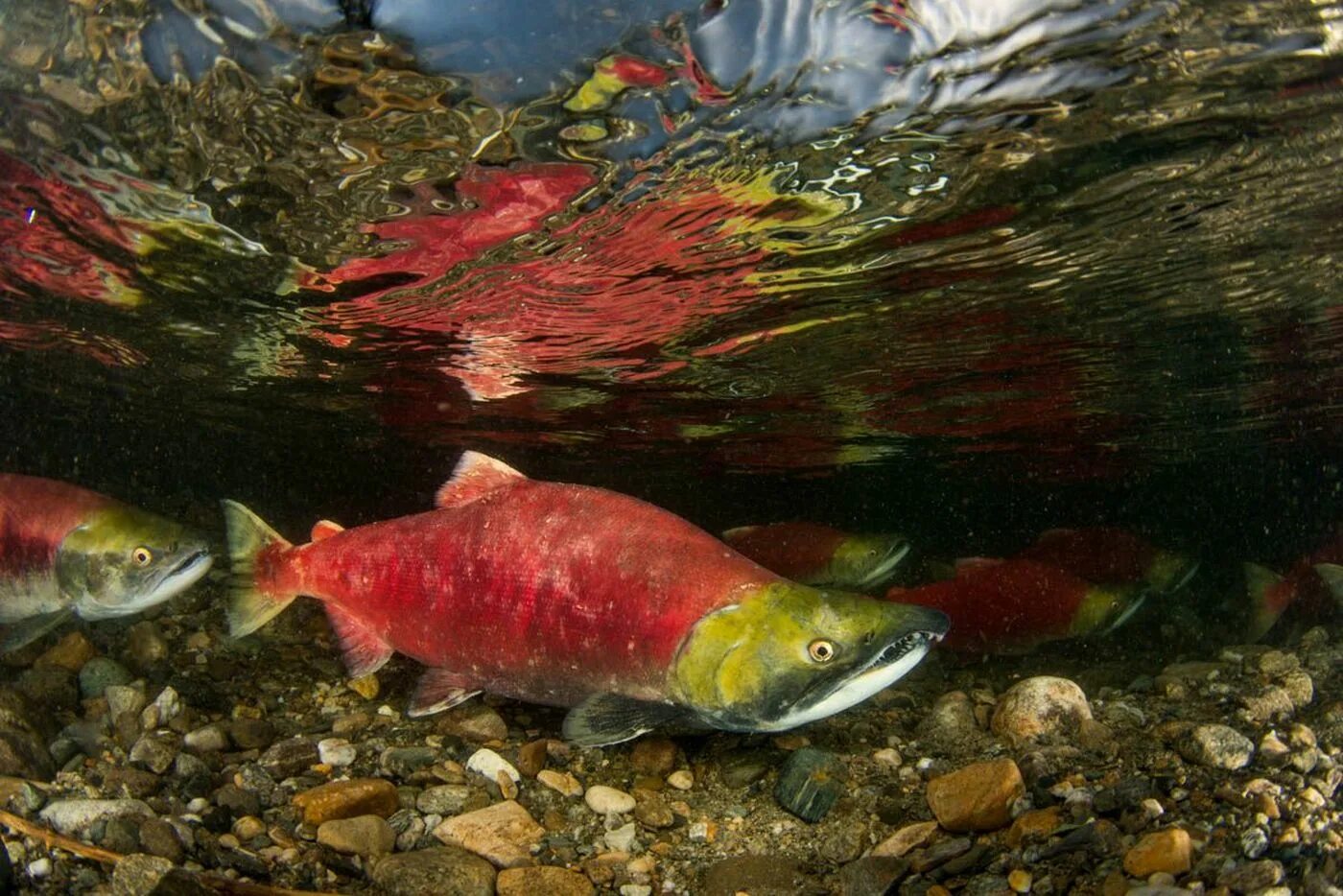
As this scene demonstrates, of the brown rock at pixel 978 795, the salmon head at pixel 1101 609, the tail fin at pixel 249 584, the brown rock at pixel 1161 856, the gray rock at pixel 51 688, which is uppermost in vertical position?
the tail fin at pixel 249 584

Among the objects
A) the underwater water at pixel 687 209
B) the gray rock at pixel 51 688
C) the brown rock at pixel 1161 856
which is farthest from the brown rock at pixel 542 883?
the gray rock at pixel 51 688

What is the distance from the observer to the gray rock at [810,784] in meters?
4.44

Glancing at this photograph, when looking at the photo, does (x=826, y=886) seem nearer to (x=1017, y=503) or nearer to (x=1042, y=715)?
(x=1042, y=715)

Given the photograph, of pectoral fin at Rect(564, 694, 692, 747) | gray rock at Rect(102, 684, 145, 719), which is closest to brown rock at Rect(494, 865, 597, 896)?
pectoral fin at Rect(564, 694, 692, 747)

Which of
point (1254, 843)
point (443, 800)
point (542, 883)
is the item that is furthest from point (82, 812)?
point (1254, 843)

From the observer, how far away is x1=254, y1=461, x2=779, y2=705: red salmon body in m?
4.29

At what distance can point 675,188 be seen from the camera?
6266 millimetres

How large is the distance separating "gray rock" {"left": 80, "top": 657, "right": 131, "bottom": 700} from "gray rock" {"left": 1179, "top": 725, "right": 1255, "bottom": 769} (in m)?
7.82

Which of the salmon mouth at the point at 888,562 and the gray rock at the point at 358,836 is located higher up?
the gray rock at the point at 358,836

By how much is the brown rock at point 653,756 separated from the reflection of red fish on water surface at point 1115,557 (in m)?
10.2

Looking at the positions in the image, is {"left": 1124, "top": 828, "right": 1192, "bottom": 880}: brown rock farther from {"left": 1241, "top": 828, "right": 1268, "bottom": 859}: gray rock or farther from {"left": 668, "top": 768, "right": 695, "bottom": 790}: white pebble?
{"left": 668, "top": 768, "right": 695, "bottom": 790}: white pebble

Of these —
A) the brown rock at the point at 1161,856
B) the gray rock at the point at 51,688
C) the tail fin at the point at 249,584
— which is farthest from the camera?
the gray rock at the point at 51,688

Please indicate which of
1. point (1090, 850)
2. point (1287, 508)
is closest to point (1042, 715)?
A: point (1090, 850)

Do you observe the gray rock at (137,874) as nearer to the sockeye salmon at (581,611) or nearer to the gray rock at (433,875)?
the gray rock at (433,875)
